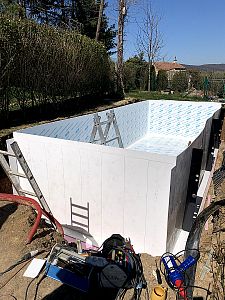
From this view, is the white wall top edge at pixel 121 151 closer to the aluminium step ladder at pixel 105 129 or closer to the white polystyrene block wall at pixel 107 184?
the white polystyrene block wall at pixel 107 184

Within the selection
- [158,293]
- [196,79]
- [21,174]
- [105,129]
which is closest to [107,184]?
[21,174]

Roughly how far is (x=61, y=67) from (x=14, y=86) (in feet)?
7.76

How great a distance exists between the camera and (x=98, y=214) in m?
3.62

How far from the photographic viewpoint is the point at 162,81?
18578 mm

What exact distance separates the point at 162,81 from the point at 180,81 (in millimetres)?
1265

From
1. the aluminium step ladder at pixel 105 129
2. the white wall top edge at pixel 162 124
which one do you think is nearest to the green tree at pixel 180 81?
the white wall top edge at pixel 162 124

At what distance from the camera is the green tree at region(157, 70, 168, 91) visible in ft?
60.6

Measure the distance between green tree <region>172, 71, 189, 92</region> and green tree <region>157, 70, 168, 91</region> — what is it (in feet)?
1.88

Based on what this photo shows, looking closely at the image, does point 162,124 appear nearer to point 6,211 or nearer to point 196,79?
point 6,211

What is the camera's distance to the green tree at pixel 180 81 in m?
17.9

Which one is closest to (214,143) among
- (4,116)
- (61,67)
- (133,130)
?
(133,130)

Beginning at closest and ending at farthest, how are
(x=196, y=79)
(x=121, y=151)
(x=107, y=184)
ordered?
(x=121, y=151)
(x=107, y=184)
(x=196, y=79)

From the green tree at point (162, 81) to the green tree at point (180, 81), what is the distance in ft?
1.88

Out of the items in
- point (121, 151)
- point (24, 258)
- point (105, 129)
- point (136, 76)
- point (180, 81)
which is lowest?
point (24, 258)
